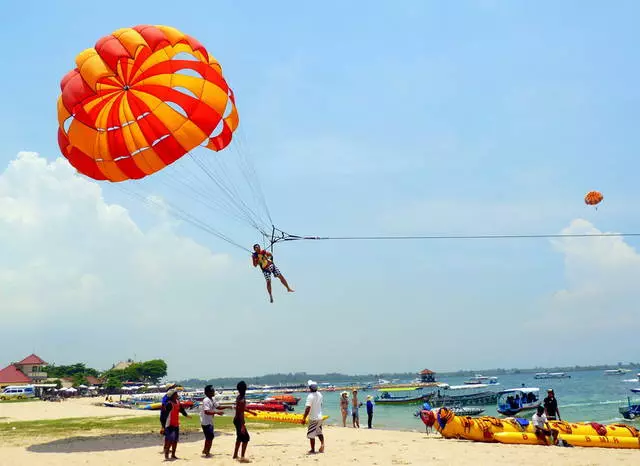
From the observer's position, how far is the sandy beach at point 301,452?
9.85 meters

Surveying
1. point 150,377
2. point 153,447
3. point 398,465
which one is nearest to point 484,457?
point 398,465

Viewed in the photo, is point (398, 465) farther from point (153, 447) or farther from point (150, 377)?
point (150, 377)

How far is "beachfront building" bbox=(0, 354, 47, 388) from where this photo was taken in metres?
69.4

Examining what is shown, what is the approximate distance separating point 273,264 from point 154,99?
519 cm

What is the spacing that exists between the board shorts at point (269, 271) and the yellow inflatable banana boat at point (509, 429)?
5.61 meters

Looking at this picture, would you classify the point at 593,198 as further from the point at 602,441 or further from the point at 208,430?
the point at 208,430

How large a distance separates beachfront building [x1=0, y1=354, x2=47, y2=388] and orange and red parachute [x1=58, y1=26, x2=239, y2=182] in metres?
68.2

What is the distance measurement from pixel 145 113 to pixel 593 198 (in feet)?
50.2

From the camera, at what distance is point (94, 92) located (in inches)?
481

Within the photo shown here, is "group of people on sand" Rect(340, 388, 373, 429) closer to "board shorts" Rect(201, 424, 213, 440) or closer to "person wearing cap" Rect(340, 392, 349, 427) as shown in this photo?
"person wearing cap" Rect(340, 392, 349, 427)

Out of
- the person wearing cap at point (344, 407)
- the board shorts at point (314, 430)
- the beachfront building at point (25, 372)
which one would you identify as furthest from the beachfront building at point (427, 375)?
the board shorts at point (314, 430)

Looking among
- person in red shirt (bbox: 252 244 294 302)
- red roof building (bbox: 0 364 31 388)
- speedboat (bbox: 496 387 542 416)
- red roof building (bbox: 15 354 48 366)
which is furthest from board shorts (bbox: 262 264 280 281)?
red roof building (bbox: 15 354 48 366)

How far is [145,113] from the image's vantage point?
43.0 feet

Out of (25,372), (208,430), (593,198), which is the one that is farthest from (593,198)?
(25,372)
